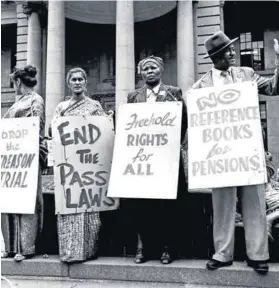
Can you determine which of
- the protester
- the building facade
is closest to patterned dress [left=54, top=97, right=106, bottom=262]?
the protester

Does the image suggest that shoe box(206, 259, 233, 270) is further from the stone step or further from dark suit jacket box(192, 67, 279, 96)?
dark suit jacket box(192, 67, 279, 96)

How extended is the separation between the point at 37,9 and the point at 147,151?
74.1 feet

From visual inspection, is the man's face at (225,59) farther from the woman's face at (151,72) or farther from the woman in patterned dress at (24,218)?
the woman in patterned dress at (24,218)

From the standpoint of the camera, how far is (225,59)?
13.4 ft

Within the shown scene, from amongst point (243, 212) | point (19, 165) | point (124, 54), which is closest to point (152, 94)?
point (243, 212)

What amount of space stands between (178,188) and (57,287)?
4.99 ft

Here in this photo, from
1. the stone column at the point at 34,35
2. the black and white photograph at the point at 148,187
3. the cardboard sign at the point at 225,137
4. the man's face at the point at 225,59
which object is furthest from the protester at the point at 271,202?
the stone column at the point at 34,35

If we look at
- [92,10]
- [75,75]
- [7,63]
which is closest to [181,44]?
[92,10]

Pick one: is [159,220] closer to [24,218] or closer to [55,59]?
[24,218]

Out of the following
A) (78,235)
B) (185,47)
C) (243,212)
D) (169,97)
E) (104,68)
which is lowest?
(78,235)

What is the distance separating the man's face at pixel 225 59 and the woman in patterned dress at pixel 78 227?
1353 millimetres

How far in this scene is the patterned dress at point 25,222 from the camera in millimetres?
4559

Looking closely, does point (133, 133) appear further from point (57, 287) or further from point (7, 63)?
point (7, 63)

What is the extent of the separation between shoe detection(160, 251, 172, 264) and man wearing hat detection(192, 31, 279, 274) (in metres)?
0.44
